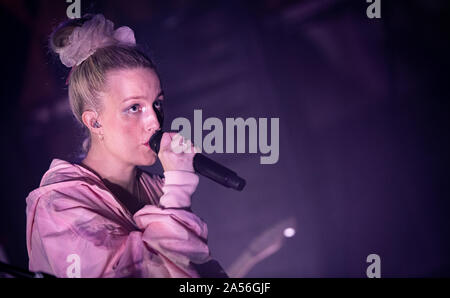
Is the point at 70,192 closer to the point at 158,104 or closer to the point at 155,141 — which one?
the point at 155,141

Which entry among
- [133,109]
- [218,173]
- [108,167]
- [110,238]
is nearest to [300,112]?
[218,173]

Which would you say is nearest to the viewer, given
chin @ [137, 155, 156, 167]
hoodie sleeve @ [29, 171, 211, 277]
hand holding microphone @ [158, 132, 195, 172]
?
hoodie sleeve @ [29, 171, 211, 277]

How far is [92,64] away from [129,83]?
0.46ft

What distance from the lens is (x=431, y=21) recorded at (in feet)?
5.50

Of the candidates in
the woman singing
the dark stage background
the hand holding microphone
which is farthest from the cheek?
the dark stage background

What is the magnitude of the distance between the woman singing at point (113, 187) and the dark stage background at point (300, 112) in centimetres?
18

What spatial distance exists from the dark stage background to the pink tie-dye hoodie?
28 cm

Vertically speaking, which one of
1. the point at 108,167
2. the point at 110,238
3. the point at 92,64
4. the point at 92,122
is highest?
the point at 92,64

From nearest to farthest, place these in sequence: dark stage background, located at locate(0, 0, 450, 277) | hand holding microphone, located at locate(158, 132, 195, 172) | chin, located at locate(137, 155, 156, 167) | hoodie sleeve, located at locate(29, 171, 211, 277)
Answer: hoodie sleeve, located at locate(29, 171, 211, 277) → hand holding microphone, located at locate(158, 132, 195, 172) → chin, located at locate(137, 155, 156, 167) → dark stage background, located at locate(0, 0, 450, 277)

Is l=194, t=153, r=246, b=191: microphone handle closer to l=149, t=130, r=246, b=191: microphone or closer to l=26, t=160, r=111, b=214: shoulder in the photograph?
l=149, t=130, r=246, b=191: microphone

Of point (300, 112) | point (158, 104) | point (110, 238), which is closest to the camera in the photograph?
point (110, 238)

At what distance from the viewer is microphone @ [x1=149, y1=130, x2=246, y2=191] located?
1233mm

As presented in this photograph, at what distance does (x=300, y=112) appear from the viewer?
163cm

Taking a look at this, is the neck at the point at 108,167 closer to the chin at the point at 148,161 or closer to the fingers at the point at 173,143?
the chin at the point at 148,161
